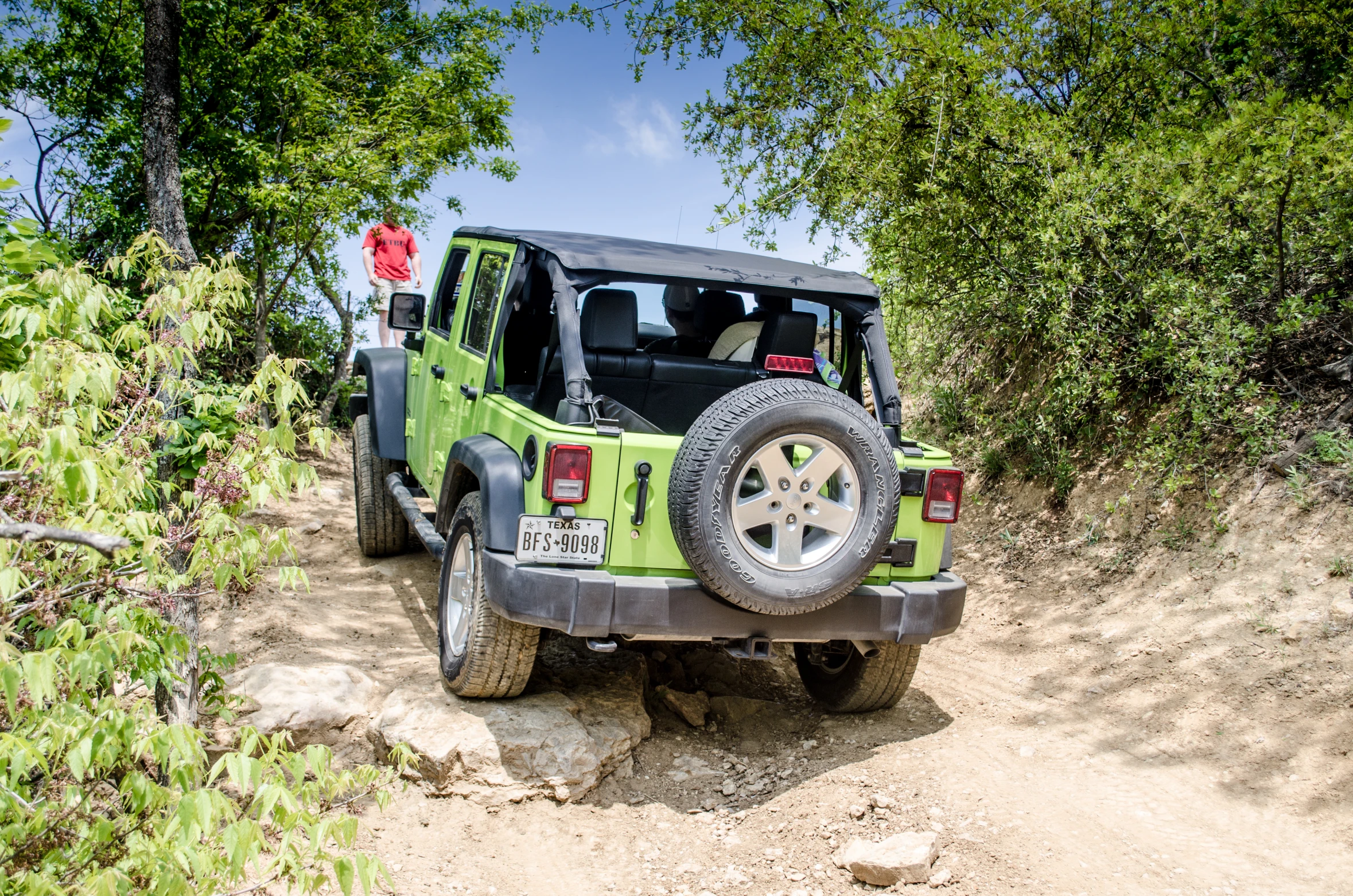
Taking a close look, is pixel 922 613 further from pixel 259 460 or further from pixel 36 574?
pixel 36 574

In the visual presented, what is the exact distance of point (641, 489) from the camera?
3619mm

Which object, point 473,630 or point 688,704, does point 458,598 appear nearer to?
point 473,630


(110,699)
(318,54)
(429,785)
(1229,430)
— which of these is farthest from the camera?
(318,54)

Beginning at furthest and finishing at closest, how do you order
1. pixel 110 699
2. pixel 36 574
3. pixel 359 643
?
pixel 359 643 → pixel 36 574 → pixel 110 699

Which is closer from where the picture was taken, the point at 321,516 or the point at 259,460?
the point at 259,460

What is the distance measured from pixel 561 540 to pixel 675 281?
116 cm

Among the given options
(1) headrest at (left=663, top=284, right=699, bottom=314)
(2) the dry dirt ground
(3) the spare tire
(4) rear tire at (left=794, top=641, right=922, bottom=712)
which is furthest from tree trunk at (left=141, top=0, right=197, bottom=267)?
(4) rear tire at (left=794, top=641, right=922, bottom=712)

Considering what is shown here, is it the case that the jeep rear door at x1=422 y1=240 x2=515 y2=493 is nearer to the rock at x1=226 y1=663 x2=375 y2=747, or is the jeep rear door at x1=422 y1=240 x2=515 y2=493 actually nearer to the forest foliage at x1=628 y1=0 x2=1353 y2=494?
the rock at x1=226 y1=663 x2=375 y2=747

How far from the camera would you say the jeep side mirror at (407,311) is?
5.68m

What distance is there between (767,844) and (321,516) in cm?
518

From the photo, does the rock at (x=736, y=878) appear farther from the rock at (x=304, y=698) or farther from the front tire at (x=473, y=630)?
the rock at (x=304, y=698)

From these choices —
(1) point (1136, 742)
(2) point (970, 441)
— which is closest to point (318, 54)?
(2) point (970, 441)

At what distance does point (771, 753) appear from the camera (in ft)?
14.3

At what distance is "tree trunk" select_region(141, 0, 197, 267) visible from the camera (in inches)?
209
